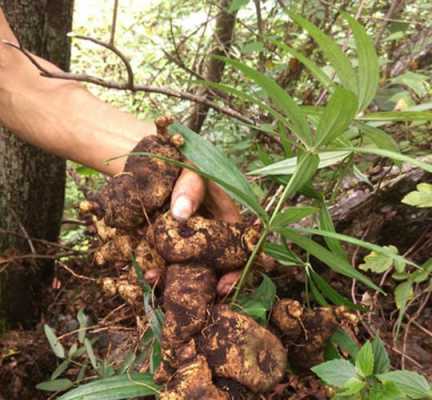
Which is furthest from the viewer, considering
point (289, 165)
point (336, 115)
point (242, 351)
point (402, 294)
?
point (402, 294)

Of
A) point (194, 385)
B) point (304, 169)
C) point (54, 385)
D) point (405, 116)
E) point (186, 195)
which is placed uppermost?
point (405, 116)

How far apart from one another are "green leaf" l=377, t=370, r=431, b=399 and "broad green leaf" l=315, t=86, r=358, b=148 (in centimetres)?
33

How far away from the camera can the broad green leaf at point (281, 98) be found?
2.04ft

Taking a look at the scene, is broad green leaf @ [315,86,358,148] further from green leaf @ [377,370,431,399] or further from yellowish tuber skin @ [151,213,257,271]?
green leaf @ [377,370,431,399]

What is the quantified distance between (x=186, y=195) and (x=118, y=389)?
0.34 meters

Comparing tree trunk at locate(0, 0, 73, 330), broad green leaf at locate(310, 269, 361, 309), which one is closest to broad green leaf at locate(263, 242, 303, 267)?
broad green leaf at locate(310, 269, 361, 309)

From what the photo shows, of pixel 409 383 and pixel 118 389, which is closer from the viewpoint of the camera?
pixel 409 383

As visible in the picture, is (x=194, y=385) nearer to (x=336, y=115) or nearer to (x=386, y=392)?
(x=386, y=392)

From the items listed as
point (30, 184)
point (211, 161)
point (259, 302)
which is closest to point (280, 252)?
point (259, 302)

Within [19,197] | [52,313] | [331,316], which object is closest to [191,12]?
[19,197]

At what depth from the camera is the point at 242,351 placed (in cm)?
71

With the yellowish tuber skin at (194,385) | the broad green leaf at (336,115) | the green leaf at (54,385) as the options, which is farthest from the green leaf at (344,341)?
the green leaf at (54,385)

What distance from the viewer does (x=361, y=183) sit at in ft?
3.92

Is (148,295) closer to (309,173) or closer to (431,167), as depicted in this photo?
(309,173)
